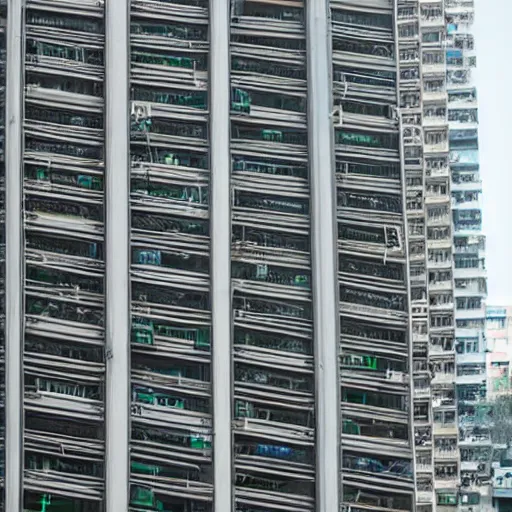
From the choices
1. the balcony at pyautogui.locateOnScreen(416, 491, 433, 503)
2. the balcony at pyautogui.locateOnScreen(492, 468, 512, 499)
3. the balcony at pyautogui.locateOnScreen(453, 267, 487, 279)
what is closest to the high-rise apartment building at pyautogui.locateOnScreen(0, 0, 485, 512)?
the balcony at pyautogui.locateOnScreen(416, 491, 433, 503)

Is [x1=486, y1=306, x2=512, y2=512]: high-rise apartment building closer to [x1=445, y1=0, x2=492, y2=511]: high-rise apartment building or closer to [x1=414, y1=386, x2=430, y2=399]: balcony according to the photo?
[x1=445, y1=0, x2=492, y2=511]: high-rise apartment building

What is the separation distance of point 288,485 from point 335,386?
0.27m

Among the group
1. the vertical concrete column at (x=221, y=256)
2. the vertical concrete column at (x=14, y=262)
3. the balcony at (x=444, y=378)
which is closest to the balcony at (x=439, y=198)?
the balcony at (x=444, y=378)

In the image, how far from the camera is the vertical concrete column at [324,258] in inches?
104

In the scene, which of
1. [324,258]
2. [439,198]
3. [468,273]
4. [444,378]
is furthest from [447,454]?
[324,258]

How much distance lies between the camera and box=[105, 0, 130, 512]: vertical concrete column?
2.59 meters

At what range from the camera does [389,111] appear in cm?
274

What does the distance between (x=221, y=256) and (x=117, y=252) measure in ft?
0.83

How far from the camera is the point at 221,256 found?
2643mm

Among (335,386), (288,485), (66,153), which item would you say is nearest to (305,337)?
(335,386)

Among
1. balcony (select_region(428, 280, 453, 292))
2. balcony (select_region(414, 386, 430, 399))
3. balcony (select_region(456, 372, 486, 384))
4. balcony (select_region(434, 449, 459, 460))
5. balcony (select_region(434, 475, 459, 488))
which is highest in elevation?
balcony (select_region(428, 280, 453, 292))

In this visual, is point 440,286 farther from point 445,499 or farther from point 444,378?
point 445,499

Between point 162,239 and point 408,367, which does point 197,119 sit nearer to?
point 162,239

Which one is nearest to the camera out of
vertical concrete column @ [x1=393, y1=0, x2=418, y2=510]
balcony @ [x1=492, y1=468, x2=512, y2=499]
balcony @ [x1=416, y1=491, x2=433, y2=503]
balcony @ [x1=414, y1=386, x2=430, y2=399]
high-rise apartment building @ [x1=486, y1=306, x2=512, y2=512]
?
vertical concrete column @ [x1=393, y1=0, x2=418, y2=510]
